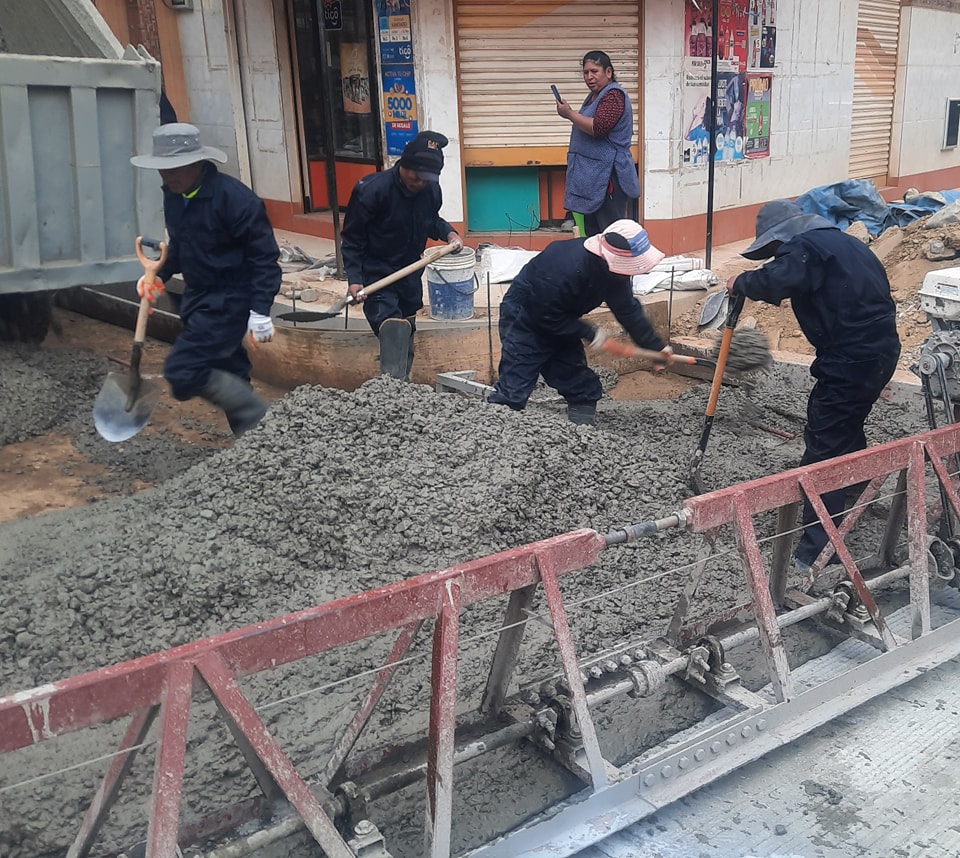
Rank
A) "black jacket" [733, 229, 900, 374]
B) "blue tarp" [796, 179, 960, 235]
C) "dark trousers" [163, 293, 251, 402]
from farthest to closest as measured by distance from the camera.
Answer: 1. "blue tarp" [796, 179, 960, 235]
2. "dark trousers" [163, 293, 251, 402]
3. "black jacket" [733, 229, 900, 374]

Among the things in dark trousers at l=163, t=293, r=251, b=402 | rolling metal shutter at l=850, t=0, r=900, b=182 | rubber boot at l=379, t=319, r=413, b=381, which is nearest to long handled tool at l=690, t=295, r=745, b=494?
rubber boot at l=379, t=319, r=413, b=381

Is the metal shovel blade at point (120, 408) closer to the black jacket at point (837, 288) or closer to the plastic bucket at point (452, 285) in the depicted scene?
the plastic bucket at point (452, 285)

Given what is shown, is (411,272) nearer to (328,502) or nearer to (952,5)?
(328,502)

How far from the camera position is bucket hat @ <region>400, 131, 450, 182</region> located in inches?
210

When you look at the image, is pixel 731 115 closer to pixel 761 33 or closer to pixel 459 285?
pixel 761 33

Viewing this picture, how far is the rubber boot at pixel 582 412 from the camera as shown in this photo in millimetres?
5305

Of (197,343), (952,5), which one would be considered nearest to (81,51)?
(197,343)

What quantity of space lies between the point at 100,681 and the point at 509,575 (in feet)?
3.27

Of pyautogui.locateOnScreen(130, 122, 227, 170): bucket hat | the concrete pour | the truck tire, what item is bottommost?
the concrete pour

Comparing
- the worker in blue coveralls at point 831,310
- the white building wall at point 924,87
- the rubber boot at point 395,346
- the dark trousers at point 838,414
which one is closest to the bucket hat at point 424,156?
the rubber boot at point 395,346

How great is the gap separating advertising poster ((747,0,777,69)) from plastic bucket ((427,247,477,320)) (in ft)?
14.7

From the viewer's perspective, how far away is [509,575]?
2.44 meters

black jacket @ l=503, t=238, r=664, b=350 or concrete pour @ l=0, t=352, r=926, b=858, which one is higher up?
black jacket @ l=503, t=238, r=664, b=350

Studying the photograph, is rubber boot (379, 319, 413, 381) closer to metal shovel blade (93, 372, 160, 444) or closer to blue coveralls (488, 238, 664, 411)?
blue coveralls (488, 238, 664, 411)
